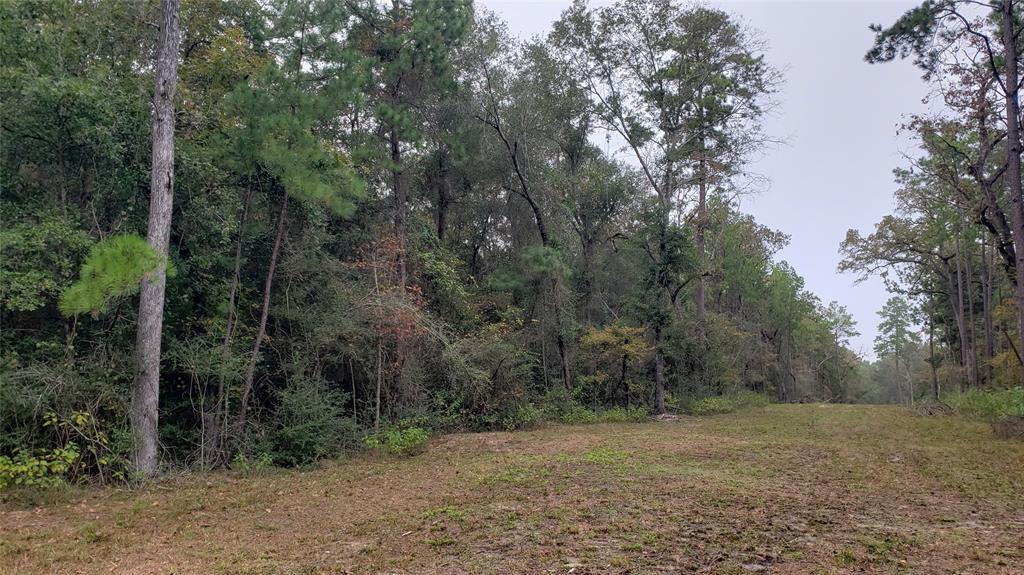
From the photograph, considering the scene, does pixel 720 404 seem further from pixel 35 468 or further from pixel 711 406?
pixel 35 468

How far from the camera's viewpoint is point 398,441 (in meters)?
9.80

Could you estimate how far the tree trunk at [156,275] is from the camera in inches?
281

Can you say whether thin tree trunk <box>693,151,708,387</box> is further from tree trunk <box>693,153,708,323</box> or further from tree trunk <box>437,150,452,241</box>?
tree trunk <box>437,150,452,241</box>

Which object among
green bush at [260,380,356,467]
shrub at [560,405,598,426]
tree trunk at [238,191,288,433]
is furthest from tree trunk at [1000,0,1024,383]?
tree trunk at [238,191,288,433]

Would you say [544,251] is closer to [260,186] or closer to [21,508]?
[260,186]

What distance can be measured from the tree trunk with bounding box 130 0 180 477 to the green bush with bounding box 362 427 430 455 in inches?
134

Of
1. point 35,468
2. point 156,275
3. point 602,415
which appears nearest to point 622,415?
point 602,415

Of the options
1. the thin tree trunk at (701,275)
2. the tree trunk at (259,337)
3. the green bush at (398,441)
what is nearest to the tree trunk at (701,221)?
the thin tree trunk at (701,275)

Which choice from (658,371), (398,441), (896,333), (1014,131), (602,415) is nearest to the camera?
(398,441)

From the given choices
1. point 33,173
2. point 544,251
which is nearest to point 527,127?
point 544,251

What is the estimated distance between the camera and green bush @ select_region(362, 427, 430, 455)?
9711 millimetres

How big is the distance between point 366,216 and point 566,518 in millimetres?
9411

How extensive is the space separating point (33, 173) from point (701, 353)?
17133mm

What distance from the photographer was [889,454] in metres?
8.55
